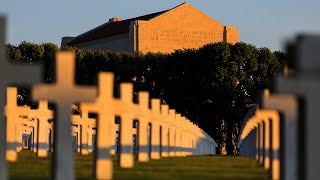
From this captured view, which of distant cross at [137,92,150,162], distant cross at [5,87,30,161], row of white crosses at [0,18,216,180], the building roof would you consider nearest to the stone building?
the building roof

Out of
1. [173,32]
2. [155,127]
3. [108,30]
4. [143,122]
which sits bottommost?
[155,127]

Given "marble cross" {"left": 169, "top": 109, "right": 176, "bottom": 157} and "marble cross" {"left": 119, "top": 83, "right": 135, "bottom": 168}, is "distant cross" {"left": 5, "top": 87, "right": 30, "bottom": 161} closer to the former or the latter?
"marble cross" {"left": 119, "top": 83, "right": 135, "bottom": 168}

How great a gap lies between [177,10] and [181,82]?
1827 inches

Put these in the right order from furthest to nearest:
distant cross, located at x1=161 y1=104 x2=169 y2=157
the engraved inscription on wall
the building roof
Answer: the building roof, the engraved inscription on wall, distant cross, located at x1=161 y1=104 x2=169 y2=157

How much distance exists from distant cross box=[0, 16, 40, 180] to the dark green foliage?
64.8 metres

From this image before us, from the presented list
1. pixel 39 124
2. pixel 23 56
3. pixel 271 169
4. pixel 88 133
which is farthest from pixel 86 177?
pixel 23 56

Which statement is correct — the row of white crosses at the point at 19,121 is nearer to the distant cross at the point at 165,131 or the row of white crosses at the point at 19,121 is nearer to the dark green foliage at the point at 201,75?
the distant cross at the point at 165,131

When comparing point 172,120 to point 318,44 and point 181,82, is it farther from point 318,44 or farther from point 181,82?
point 181,82

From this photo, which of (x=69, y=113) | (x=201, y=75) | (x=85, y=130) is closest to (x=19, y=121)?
(x=85, y=130)

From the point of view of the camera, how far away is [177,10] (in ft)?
411

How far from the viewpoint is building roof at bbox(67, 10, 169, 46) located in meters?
132

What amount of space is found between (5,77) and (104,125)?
3.58 metres

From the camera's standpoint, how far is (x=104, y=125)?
44.7 feet

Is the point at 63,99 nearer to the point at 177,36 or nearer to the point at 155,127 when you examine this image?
the point at 155,127
